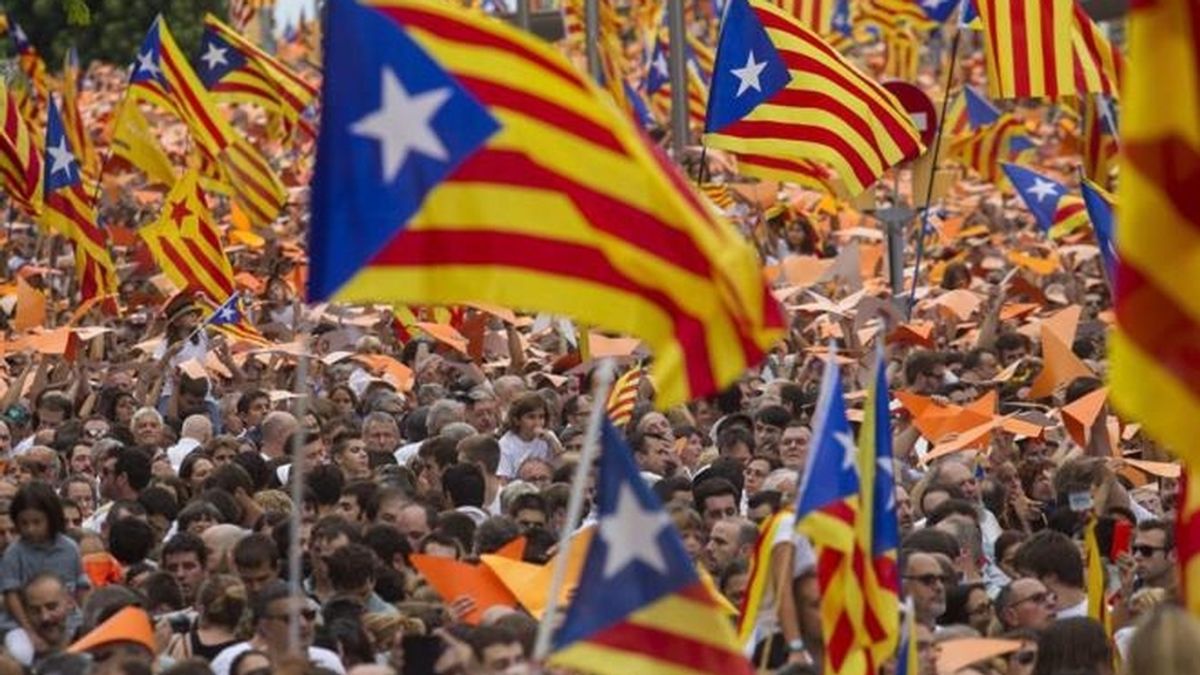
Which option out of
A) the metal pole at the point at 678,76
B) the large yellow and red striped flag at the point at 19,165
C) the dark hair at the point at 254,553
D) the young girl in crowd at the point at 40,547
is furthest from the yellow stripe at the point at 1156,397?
the metal pole at the point at 678,76

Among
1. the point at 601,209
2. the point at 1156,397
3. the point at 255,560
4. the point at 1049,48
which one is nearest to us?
the point at 1156,397

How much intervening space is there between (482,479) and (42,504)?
2.25 meters

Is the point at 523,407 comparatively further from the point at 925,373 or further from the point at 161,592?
the point at 161,592

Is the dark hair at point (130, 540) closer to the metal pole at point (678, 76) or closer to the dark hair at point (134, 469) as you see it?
the dark hair at point (134, 469)

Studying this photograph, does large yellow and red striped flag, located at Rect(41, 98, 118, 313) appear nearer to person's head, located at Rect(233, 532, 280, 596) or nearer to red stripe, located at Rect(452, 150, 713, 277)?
person's head, located at Rect(233, 532, 280, 596)

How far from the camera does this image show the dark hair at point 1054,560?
11797mm

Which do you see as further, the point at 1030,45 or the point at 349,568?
the point at 1030,45

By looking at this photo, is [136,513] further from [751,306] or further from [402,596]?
[751,306]

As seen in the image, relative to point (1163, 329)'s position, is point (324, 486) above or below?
below

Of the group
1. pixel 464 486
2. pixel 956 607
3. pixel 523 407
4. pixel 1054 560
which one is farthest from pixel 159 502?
pixel 1054 560

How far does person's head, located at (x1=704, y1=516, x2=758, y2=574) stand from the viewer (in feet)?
40.9

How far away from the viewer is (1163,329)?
25.8 feet

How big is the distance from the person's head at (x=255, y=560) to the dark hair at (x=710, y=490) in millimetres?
2051

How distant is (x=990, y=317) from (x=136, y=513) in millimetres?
8138
